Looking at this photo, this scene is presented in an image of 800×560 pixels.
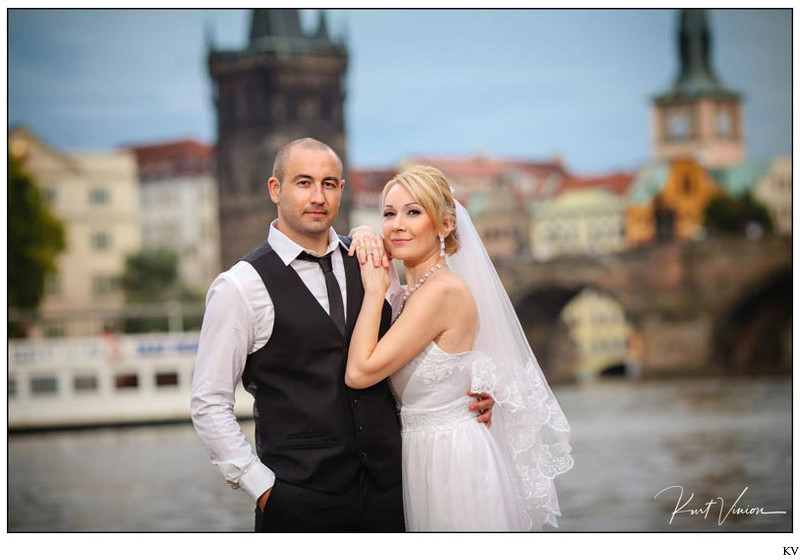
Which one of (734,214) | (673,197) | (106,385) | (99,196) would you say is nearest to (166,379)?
(106,385)

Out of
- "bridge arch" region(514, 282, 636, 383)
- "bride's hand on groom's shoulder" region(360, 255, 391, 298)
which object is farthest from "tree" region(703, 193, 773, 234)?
"bride's hand on groom's shoulder" region(360, 255, 391, 298)

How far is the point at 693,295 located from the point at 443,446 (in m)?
31.1

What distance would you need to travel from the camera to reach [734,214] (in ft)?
141

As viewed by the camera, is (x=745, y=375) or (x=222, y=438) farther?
(x=745, y=375)

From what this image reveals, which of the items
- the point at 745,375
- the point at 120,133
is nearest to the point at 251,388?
the point at 745,375

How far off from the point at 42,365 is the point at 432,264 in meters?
17.6

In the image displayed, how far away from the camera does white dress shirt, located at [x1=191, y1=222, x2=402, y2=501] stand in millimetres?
3047

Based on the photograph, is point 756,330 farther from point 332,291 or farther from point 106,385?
point 332,291

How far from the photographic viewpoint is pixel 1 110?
183 inches

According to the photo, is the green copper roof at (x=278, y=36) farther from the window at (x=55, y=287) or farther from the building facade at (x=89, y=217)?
the window at (x=55, y=287)

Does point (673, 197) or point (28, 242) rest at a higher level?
point (673, 197)

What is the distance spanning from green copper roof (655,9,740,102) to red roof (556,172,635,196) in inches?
152
